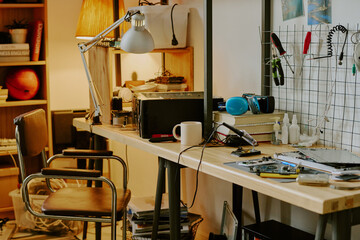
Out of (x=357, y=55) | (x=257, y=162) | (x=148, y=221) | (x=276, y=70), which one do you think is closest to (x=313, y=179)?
(x=257, y=162)

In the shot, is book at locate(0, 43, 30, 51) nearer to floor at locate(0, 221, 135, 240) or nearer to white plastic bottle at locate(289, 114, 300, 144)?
floor at locate(0, 221, 135, 240)

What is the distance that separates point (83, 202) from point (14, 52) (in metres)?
1.72

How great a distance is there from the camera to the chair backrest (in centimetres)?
253

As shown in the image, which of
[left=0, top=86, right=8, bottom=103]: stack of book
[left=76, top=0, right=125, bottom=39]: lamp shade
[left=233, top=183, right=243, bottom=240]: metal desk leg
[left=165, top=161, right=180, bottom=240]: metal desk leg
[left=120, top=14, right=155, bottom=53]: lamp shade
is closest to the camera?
[left=165, top=161, right=180, bottom=240]: metal desk leg

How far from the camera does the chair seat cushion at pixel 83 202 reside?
2430mm

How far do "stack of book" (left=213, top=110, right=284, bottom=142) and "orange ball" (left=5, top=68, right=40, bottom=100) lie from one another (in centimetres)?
190

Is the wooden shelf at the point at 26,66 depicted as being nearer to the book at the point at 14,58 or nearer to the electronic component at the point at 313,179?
the book at the point at 14,58

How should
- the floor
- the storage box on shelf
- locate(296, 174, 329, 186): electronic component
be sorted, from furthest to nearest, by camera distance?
1. the floor
2. the storage box on shelf
3. locate(296, 174, 329, 186): electronic component

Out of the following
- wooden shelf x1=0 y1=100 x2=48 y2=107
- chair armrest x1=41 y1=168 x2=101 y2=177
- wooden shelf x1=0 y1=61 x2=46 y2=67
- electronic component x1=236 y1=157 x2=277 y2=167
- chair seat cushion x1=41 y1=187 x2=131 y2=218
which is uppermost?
wooden shelf x1=0 y1=61 x2=46 y2=67

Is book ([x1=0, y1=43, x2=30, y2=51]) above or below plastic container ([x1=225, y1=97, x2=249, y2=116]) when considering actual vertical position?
above

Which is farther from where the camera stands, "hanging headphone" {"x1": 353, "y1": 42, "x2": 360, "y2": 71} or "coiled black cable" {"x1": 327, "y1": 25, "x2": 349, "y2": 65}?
"coiled black cable" {"x1": 327, "y1": 25, "x2": 349, "y2": 65}

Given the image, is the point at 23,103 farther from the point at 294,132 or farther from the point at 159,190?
the point at 294,132

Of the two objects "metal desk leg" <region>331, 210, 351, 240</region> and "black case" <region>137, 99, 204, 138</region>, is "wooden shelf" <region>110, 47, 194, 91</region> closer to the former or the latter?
"black case" <region>137, 99, 204, 138</region>

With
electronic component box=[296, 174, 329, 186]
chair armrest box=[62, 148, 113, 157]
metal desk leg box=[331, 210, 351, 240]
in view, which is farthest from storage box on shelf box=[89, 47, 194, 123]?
metal desk leg box=[331, 210, 351, 240]
